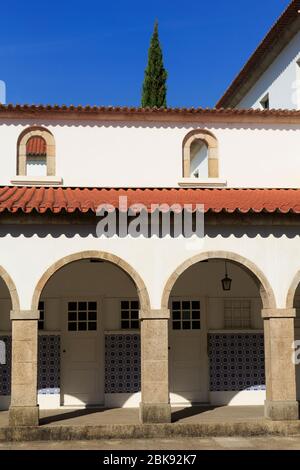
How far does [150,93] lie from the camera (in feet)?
97.3

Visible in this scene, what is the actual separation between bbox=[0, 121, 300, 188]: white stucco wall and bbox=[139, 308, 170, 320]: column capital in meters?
3.94

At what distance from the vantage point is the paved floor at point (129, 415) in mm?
10604

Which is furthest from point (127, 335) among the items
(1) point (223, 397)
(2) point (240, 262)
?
(2) point (240, 262)

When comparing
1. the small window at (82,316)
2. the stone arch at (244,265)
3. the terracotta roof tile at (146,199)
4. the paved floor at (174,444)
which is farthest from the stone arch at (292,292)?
the small window at (82,316)

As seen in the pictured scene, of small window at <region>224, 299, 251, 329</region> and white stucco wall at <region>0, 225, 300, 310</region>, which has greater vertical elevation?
white stucco wall at <region>0, 225, 300, 310</region>

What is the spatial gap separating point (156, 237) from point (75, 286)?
2786 mm

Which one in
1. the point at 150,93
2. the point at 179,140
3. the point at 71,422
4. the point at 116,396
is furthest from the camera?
the point at 150,93

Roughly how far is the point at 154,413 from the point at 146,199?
3940 millimetres

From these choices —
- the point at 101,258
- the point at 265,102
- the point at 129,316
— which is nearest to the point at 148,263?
the point at 101,258

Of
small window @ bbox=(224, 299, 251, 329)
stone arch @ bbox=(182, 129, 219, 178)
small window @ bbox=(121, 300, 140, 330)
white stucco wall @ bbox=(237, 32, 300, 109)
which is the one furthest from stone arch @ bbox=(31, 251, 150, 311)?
white stucco wall @ bbox=(237, 32, 300, 109)

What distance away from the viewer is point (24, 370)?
10.3 metres

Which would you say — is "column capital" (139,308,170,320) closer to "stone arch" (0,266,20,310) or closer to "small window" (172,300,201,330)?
"stone arch" (0,266,20,310)

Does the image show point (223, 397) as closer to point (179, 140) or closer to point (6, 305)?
point (6, 305)

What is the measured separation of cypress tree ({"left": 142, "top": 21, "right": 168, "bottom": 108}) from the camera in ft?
96.8
